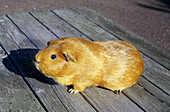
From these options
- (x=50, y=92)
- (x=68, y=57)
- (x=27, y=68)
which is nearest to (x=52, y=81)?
(x=50, y=92)

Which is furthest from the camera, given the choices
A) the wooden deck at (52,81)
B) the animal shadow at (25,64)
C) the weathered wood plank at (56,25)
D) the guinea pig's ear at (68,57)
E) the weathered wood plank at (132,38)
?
the weathered wood plank at (56,25)

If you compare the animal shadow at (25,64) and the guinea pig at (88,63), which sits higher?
the guinea pig at (88,63)

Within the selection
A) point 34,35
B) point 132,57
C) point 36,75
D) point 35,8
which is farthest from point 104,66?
point 35,8

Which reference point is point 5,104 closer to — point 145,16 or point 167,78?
point 167,78

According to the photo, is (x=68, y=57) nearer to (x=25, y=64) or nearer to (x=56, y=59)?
(x=56, y=59)

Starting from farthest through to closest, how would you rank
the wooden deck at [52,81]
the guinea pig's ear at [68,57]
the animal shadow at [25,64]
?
the animal shadow at [25,64]
the wooden deck at [52,81]
the guinea pig's ear at [68,57]

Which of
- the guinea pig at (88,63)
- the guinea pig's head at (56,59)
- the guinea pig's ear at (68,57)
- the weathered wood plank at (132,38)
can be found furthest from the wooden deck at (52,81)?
the guinea pig's ear at (68,57)

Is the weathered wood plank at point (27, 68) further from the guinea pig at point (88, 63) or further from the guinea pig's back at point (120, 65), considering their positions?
the guinea pig's back at point (120, 65)
